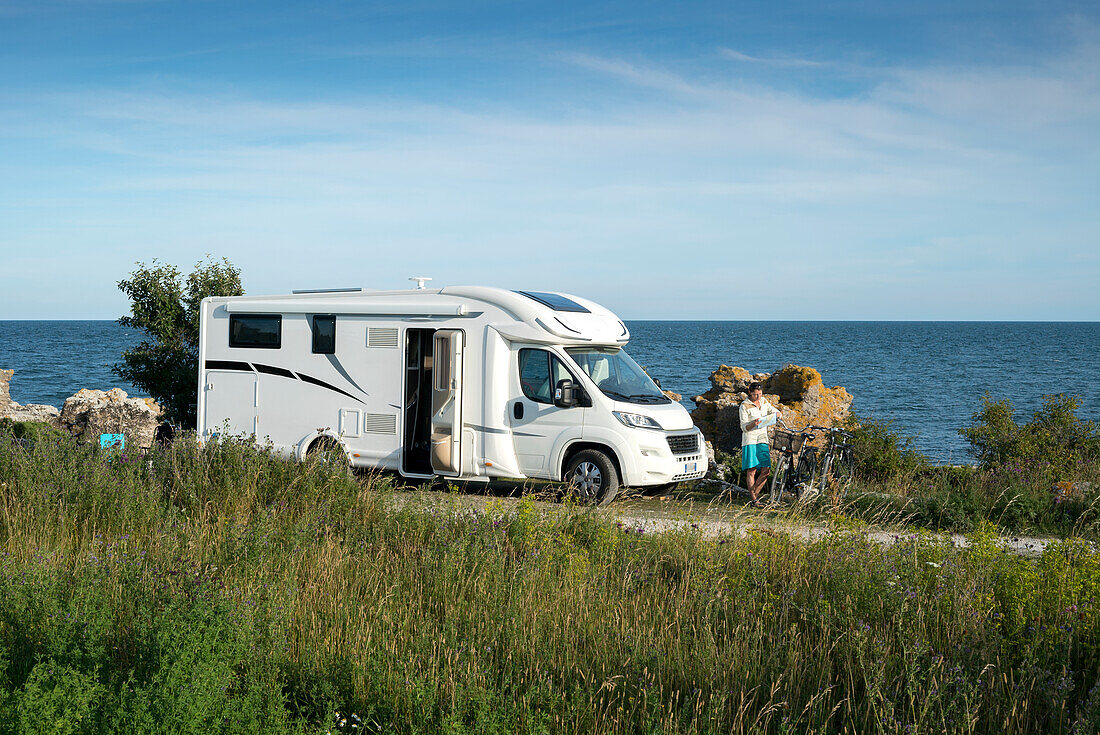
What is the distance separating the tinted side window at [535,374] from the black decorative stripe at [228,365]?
394 cm

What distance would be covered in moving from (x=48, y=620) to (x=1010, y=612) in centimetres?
517

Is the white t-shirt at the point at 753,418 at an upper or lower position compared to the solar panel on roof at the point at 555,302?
lower

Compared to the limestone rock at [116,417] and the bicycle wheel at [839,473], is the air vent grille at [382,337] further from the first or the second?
the limestone rock at [116,417]

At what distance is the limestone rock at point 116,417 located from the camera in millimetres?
17484

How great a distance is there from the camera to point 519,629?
199 inches

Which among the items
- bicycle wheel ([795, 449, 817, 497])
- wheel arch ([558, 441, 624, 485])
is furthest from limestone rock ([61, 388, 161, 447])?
bicycle wheel ([795, 449, 817, 497])

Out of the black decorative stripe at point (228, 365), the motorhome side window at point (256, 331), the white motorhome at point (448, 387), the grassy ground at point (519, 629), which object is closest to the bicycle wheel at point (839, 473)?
the white motorhome at point (448, 387)

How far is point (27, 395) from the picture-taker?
133 ft

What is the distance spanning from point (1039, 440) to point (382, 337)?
9594mm

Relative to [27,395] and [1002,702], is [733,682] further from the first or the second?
[27,395]

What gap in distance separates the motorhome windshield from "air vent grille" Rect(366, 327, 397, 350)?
2.31 meters

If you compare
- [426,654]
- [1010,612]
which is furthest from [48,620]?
[1010,612]

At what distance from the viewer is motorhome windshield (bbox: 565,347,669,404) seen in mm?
11250

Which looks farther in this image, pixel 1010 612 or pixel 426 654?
pixel 1010 612
